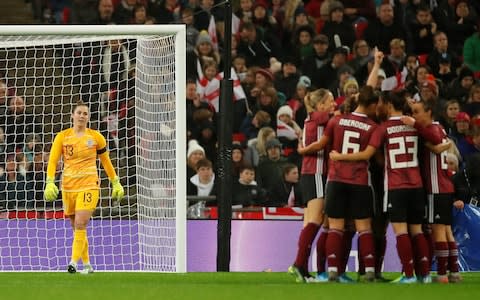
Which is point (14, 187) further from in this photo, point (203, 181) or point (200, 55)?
point (200, 55)

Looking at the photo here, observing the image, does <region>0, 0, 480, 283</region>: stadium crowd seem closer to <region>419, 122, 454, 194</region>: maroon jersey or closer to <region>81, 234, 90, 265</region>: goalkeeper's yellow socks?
<region>419, 122, 454, 194</region>: maroon jersey

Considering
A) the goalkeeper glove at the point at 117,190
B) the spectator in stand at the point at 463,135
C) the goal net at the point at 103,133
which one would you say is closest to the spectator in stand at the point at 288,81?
the spectator in stand at the point at 463,135

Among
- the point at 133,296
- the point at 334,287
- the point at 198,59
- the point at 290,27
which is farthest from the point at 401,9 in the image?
the point at 133,296

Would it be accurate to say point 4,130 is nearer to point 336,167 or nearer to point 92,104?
point 92,104

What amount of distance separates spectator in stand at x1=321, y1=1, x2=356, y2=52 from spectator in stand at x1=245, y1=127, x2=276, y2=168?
8.56 ft

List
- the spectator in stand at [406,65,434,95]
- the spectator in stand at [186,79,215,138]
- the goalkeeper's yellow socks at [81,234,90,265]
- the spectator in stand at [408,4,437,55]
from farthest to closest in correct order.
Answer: the spectator in stand at [408,4,437,55] < the spectator in stand at [406,65,434,95] < the spectator in stand at [186,79,215,138] < the goalkeeper's yellow socks at [81,234,90,265]

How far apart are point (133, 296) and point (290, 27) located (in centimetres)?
1100

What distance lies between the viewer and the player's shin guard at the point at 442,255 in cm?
1280

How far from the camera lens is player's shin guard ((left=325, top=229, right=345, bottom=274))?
484 inches

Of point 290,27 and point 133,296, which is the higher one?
point 290,27

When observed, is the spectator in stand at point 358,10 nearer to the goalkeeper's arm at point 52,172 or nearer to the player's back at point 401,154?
the goalkeeper's arm at point 52,172

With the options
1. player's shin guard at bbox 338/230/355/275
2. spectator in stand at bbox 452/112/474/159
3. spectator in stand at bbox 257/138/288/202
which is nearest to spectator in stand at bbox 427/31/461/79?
spectator in stand at bbox 452/112/474/159

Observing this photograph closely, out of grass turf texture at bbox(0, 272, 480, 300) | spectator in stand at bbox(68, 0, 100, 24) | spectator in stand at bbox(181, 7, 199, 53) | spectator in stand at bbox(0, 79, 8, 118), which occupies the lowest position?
grass turf texture at bbox(0, 272, 480, 300)

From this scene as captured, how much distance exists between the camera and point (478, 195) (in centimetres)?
1587
